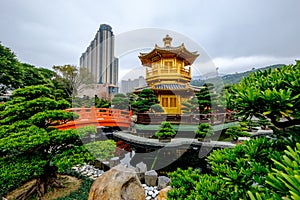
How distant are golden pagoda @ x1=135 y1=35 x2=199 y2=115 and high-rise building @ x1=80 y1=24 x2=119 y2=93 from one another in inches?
350

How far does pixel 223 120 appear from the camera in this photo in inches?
324

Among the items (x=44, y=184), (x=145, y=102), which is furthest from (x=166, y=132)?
(x=44, y=184)

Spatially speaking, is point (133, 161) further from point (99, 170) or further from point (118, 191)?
point (118, 191)

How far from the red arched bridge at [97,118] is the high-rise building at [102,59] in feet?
41.1

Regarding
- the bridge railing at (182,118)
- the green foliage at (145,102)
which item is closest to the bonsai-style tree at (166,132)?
the bridge railing at (182,118)

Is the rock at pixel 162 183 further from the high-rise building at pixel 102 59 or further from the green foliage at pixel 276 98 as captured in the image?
the high-rise building at pixel 102 59

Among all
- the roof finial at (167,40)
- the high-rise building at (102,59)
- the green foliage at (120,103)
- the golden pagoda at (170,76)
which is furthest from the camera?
the high-rise building at (102,59)

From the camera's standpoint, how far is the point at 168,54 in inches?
437

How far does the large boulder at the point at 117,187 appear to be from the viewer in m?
2.12

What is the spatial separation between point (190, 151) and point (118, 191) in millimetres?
4189

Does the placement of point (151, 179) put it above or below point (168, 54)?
below

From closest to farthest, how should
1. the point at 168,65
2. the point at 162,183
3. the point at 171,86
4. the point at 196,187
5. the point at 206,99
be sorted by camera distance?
the point at 196,187 → the point at 162,183 → the point at 206,99 → the point at 171,86 → the point at 168,65

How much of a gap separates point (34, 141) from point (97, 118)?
4.28 m

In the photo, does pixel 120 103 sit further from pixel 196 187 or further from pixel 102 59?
pixel 102 59
